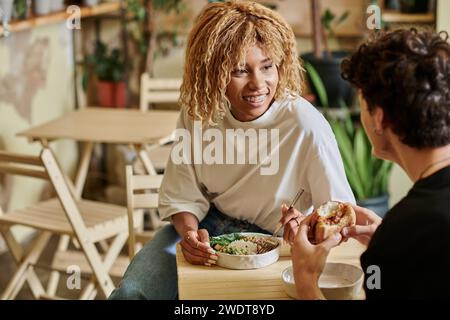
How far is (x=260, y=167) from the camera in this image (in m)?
2.22

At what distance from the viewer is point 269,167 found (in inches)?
87.5

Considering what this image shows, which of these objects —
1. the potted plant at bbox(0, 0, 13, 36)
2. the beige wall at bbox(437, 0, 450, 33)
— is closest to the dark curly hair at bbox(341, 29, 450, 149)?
the potted plant at bbox(0, 0, 13, 36)

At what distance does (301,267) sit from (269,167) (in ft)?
2.05

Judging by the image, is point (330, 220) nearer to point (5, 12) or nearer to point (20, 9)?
point (5, 12)

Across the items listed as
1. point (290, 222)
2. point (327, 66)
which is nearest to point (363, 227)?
point (290, 222)

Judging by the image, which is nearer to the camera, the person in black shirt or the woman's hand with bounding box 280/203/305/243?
the person in black shirt

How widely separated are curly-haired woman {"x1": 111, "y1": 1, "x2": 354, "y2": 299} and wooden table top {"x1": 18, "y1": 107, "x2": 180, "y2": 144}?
4.09 ft

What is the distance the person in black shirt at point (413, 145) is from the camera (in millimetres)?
1447

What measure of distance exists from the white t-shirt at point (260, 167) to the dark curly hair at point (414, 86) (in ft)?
2.04

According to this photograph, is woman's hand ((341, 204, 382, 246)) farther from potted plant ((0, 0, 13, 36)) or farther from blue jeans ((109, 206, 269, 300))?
potted plant ((0, 0, 13, 36))

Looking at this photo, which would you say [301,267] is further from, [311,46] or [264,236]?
[311,46]

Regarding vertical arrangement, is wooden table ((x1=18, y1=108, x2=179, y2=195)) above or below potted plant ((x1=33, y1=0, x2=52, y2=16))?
below

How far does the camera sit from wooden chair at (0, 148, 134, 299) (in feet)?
9.59

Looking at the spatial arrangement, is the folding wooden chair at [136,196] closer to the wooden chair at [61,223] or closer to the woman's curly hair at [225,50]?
→ the wooden chair at [61,223]
